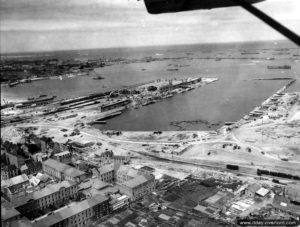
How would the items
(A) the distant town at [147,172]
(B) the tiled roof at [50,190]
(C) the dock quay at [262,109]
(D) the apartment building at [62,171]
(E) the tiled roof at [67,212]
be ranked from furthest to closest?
(C) the dock quay at [262,109]
(D) the apartment building at [62,171]
(B) the tiled roof at [50,190]
(A) the distant town at [147,172]
(E) the tiled roof at [67,212]

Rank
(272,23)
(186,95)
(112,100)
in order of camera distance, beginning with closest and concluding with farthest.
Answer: (272,23)
(112,100)
(186,95)

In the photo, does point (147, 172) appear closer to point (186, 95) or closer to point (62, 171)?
point (62, 171)

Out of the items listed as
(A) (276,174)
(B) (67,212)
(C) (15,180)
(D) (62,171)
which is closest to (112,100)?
(D) (62,171)

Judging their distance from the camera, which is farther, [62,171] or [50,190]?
[62,171]

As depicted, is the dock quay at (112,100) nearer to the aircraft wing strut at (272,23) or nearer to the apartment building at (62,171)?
the apartment building at (62,171)

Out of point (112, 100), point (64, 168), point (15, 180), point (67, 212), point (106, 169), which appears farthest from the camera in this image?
point (112, 100)

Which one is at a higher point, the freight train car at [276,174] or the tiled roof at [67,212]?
the tiled roof at [67,212]

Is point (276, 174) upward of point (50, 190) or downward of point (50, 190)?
downward

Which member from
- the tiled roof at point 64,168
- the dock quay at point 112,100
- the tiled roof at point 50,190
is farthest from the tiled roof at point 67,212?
the dock quay at point 112,100

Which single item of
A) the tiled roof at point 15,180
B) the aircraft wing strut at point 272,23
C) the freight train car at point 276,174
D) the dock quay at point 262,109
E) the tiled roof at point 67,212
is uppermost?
the aircraft wing strut at point 272,23

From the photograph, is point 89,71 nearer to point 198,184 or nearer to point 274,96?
point 274,96

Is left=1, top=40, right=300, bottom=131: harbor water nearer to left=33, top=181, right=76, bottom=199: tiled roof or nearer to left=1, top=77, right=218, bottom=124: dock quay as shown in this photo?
left=1, top=77, right=218, bottom=124: dock quay

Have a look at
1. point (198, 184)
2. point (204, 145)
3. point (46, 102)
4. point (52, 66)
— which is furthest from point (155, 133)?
point (52, 66)
